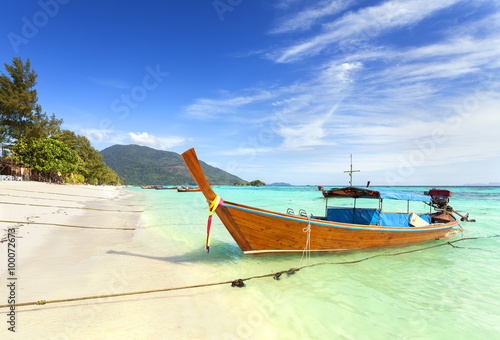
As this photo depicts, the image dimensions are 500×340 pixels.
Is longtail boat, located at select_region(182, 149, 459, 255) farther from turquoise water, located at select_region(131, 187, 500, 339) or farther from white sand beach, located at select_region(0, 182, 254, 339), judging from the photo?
white sand beach, located at select_region(0, 182, 254, 339)

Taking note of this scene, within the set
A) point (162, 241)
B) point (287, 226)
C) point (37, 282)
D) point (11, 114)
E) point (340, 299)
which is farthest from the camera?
point (11, 114)

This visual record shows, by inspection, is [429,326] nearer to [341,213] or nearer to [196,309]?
[196,309]

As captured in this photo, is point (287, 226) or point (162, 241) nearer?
point (287, 226)

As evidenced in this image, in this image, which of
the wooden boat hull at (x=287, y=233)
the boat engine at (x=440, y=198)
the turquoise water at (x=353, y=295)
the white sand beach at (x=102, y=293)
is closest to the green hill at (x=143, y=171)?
the boat engine at (x=440, y=198)

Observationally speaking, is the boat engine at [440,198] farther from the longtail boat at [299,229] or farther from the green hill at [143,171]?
the green hill at [143,171]

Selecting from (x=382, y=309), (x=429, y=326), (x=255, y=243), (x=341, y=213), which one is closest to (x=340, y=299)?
(x=382, y=309)

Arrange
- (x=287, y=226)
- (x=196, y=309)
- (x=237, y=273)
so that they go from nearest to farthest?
(x=196, y=309), (x=237, y=273), (x=287, y=226)

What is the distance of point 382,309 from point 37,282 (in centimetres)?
737

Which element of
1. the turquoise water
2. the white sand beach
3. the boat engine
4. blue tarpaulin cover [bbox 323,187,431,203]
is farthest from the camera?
the boat engine

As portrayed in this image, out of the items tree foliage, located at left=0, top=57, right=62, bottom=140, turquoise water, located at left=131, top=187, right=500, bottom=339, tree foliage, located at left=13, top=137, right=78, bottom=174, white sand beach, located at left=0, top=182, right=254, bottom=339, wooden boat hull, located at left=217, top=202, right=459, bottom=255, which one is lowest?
turquoise water, located at left=131, top=187, right=500, bottom=339

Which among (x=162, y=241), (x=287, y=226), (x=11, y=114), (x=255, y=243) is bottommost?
(x=162, y=241)

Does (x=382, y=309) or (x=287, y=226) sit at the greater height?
(x=287, y=226)

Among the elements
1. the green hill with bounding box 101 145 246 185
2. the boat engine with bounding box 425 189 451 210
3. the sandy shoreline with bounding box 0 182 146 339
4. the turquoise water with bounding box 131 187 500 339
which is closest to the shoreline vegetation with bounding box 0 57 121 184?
the sandy shoreline with bounding box 0 182 146 339

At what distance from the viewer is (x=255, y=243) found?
7.41 metres
